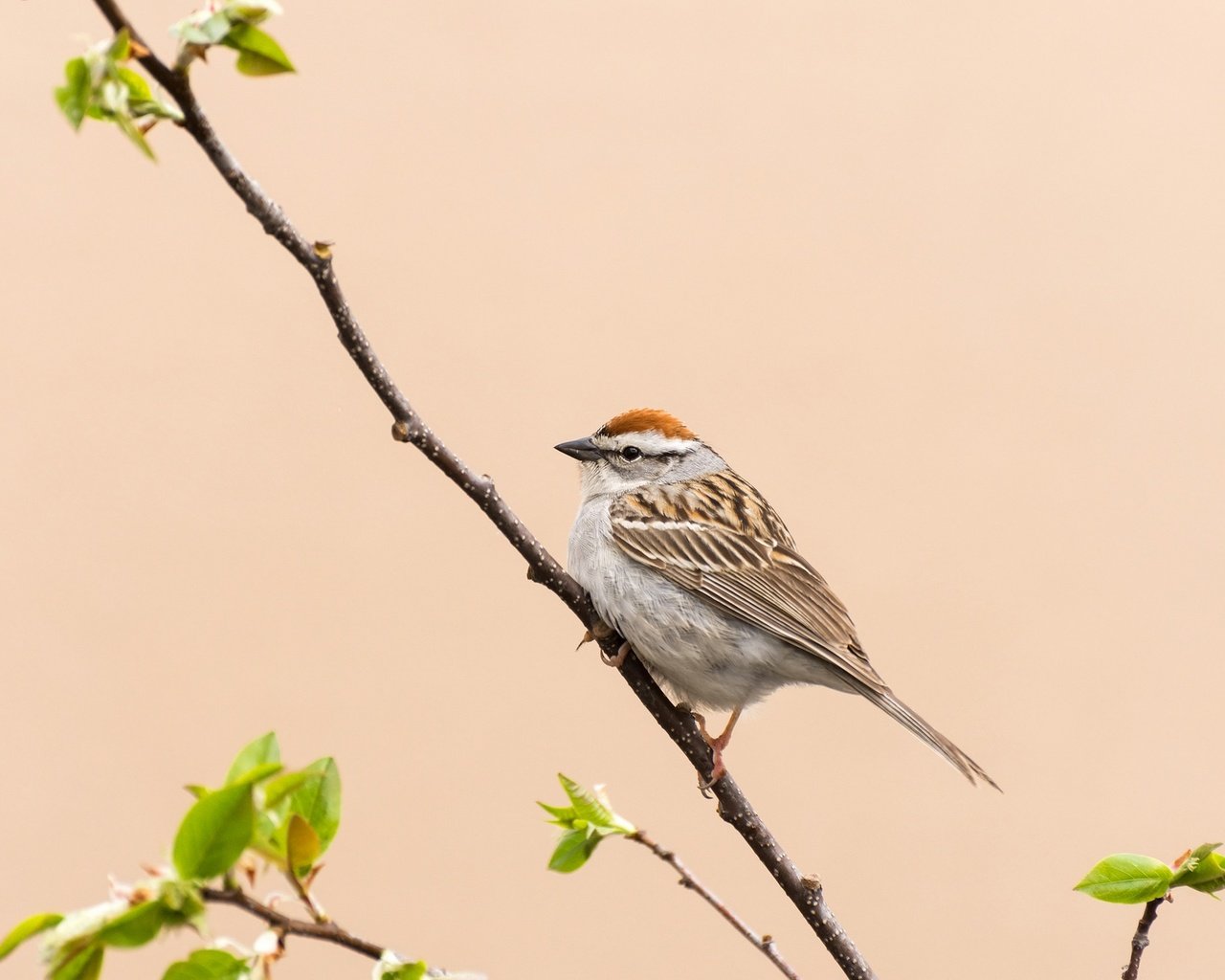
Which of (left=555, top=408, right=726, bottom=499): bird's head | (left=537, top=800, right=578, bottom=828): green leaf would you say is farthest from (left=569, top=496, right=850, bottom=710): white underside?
(left=537, top=800, right=578, bottom=828): green leaf

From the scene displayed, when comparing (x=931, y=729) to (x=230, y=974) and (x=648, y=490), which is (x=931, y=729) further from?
(x=230, y=974)

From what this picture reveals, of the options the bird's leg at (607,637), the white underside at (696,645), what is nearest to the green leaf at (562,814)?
the bird's leg at (607,637)

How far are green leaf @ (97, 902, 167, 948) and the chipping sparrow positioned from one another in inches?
45.1

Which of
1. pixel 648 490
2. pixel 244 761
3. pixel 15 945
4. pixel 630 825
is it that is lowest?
pixel 15 945

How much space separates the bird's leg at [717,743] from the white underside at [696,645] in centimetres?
6

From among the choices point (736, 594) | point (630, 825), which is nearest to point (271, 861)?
point (630, 825)

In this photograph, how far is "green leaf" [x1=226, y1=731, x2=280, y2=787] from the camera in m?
0.71

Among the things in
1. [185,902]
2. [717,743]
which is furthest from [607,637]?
[185,902]

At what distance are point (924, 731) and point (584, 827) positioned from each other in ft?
2.63

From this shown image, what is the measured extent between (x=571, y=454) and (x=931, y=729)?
82 centimetres

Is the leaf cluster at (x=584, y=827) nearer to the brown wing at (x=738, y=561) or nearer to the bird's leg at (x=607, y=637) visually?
the bird's leg at (x=607, y=637)

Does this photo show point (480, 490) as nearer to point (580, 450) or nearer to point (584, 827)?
point (584, 827)

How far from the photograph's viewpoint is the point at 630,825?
3.35 feet

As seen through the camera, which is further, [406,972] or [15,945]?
[406,972]
